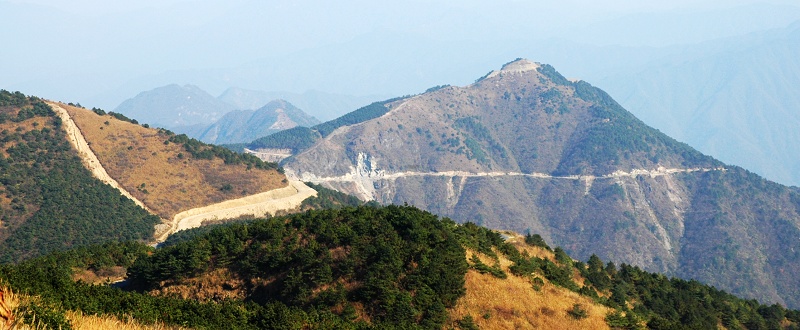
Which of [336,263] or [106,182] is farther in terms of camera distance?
[106,182]

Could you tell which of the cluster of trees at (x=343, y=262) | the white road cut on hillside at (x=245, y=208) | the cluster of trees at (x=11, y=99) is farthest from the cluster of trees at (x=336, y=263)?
the cluster of trees at (x=11, y=99)

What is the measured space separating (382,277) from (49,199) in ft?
219

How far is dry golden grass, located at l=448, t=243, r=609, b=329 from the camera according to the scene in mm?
33031

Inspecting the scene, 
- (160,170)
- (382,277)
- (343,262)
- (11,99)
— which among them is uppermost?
(11,99)

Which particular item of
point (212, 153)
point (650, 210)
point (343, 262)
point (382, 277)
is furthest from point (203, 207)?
point (650, 210)

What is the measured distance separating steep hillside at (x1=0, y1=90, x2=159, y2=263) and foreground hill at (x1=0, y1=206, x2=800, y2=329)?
Answer: 3600 cm

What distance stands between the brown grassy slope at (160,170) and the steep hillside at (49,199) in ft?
16.6

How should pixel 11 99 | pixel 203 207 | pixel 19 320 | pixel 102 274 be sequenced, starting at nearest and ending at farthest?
pixel 19 320 → pixel 102 274 → pixel 203 207 → pixel 11 99

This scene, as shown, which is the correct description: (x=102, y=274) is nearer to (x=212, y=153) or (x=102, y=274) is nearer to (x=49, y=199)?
(x=49, y=199)

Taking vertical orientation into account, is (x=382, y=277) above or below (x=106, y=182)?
above

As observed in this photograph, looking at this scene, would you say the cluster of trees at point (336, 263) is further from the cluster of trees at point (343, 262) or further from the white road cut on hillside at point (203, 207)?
the white road cut on hillside at point (203, 207)

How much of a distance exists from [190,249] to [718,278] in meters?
142

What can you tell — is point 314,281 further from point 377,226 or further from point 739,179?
point 739,179

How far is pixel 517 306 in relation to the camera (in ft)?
112
